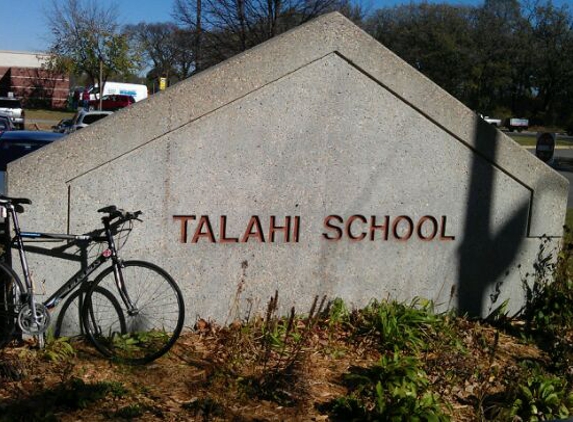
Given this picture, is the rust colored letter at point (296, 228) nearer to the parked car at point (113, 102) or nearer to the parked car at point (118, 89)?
the parked car at point (113, 102)

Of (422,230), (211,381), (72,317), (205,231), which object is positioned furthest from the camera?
(422,230)

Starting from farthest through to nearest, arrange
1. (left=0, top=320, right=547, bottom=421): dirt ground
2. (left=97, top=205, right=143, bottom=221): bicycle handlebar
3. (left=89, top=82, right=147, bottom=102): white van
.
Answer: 1. (left=89, top=82, right=147, bottom=102): white van
2. (left=97, top=205, right=143, bottom=221): bicycle handlebar
3. (left=0, top=320, right=547, bottom=421): dirt ground

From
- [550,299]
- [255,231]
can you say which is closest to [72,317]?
[255,231]

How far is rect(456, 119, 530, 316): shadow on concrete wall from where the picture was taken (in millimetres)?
6188

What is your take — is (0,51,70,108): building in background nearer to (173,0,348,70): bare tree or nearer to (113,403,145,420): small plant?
(173,0,348,70): bare tree

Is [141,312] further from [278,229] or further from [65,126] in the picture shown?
[65,126]

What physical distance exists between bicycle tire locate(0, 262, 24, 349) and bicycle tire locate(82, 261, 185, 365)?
0.46 m

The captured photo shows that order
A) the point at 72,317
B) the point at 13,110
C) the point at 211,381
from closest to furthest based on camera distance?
the point at 211,381
the point at 72,317
the point at 13,110

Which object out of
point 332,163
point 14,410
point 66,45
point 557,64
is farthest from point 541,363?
point 557,64

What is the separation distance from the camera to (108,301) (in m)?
5.18

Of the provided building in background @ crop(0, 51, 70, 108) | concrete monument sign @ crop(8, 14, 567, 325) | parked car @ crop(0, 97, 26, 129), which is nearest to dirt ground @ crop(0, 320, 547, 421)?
concrete monument sign @ crop(8, 14, 567, 325)

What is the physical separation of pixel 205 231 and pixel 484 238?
259 centimetres

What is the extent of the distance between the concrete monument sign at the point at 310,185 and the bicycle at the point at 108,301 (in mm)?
166

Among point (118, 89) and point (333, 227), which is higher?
point (118, 89)
